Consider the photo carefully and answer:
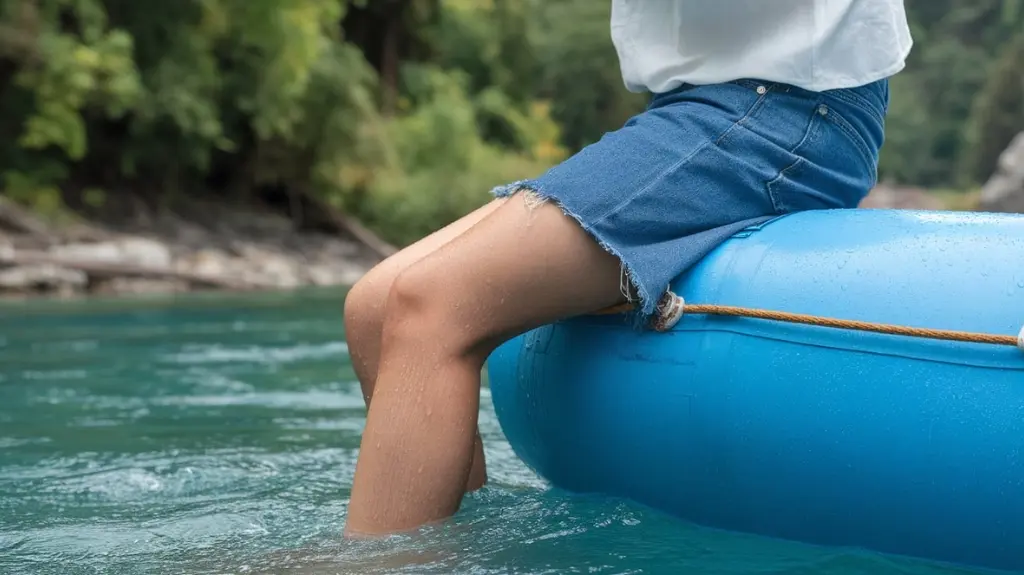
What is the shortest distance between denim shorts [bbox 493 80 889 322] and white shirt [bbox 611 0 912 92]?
0.03 m

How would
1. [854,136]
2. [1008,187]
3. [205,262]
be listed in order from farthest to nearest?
[1008,187] < [205,262] < [854,136]

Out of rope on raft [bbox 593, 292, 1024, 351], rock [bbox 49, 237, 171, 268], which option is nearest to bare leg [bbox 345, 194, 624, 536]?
rope on raft [bbox 593, 292, 1024, 351]

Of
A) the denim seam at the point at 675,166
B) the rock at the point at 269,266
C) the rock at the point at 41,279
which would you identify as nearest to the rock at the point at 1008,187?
the rock at the point at 269,266

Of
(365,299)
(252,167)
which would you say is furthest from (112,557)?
(252,167)

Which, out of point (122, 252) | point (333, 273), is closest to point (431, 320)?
point (122, 252)

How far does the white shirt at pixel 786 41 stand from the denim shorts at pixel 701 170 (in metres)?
0.03

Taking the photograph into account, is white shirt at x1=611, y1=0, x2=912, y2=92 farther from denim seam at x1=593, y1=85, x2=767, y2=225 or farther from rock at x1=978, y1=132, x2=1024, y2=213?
rock at x1=978, y1=132, x2=1024, y2=213

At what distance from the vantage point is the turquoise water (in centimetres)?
169

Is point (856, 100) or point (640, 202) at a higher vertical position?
point (856, 100)

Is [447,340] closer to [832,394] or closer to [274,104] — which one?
[832,394]

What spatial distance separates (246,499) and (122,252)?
9637mm

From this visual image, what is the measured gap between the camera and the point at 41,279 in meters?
9.44

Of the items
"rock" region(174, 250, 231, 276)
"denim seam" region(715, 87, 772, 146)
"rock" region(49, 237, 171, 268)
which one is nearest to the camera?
"denim seam" region(715, 87, 772, 146)

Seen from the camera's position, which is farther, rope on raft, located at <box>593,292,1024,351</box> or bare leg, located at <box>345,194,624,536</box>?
bare leg, located at <box>345,194,624,536</box>
